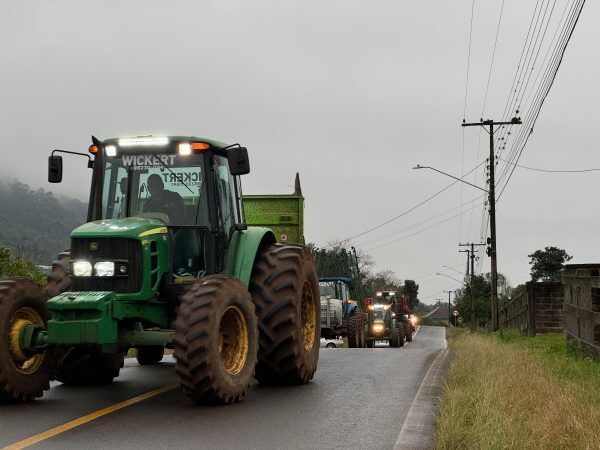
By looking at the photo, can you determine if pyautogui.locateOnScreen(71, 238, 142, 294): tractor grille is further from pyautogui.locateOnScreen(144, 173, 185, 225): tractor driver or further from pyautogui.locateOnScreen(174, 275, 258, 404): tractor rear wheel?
pyautogui.locateOnScreen(144, 173, 185, 225): tractor driver

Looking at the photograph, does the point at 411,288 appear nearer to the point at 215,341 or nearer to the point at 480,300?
the point at 480,300

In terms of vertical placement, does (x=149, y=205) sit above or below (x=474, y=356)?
above

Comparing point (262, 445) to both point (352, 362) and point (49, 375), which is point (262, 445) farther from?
point (352, 362)

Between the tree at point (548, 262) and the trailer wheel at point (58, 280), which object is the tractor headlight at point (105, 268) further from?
the tree at point (548, 262)

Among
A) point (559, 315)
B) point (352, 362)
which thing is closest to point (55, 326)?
point (352, 362)

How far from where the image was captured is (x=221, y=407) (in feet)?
24.1

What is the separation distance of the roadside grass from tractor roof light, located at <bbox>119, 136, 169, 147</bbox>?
4169 millimetres

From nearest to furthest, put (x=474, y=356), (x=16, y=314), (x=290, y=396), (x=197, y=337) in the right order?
(x=197, y=337) → (x=16, y=314) → (x=290, y=396) → (x=474, y=356)

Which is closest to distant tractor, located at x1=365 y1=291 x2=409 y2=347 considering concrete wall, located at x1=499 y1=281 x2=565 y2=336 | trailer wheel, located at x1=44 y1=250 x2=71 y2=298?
concrete wall, located at x1=499 y1=281 x2=565 y2=336

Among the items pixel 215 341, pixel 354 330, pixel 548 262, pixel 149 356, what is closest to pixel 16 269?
pixel 354 330

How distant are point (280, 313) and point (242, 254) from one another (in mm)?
834

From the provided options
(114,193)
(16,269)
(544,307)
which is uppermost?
(16,269)

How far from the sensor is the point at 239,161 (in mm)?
8508

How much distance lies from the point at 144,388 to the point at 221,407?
1.99 m
